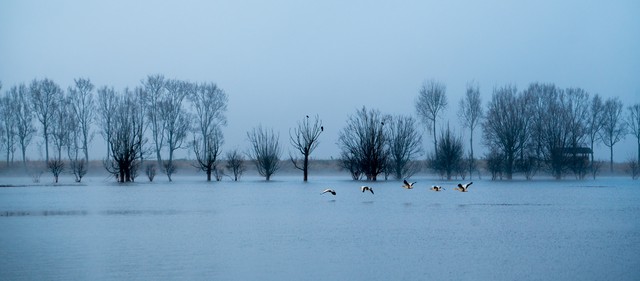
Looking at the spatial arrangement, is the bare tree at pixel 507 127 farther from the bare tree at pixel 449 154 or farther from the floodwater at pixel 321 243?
the floodwater at pixel 321 243

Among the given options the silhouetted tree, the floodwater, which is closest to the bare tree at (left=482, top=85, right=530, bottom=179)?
the silhouetted tree

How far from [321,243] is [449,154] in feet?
115

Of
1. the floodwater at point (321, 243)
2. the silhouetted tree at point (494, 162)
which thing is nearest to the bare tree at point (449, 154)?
the silhouetted tree at point (494, 162)

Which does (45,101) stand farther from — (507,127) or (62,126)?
(507,127)

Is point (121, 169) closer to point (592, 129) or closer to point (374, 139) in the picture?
point (374, 139)

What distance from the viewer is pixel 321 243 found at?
38.5ft

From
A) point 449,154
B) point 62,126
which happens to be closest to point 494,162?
point 449,154

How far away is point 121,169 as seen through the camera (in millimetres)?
42438

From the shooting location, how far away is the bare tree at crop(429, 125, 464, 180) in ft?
150

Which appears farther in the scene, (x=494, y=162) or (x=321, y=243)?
(x=494, y=162)

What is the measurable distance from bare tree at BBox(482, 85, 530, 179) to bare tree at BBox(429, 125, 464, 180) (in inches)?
144

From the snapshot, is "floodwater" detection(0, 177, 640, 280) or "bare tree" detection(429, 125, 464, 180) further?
"bare tree" detection(429, 125, 464, 180)

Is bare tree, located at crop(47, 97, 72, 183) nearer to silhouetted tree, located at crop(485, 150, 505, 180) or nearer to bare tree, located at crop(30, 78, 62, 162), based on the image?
bare tree, located at crop(30, 78, 62, 162)

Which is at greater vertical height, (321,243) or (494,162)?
(494,162)
